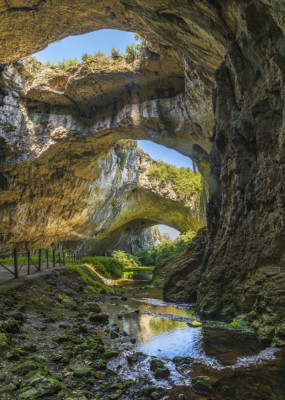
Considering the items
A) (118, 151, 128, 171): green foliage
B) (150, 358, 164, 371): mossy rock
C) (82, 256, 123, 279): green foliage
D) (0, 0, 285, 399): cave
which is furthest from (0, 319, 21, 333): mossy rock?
(118, 151, 128, 171): green foliage

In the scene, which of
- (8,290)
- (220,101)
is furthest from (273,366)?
(220,101)

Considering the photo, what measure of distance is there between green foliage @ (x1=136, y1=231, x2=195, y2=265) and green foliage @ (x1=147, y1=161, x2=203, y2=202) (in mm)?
4016

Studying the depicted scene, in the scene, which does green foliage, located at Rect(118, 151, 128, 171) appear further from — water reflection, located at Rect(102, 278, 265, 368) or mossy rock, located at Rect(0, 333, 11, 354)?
mossy rock, located at Rect(0, 333, 11, 354)

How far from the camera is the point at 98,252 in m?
33.0

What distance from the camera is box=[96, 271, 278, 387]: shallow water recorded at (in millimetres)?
3188

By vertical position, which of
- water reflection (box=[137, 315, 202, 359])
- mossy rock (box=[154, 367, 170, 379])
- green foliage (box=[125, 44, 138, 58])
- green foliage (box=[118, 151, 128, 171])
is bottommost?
water reflection (box=[137, 315, 202, 359])

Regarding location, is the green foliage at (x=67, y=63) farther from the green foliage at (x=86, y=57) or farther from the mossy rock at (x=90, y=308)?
the mossy rock at (x=90, y=308)

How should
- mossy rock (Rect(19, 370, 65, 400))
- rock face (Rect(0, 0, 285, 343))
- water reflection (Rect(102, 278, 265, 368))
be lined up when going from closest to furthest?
mossy rock (Rect(19, 370, 65, 400))
water reflection (Rect(102, 278, 265, 368))
rock face (Rect(0, 0, 285, 343))

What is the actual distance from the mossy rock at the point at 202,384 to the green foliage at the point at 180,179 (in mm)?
A: 23185

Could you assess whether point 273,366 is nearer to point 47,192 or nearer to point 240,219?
point 240,219

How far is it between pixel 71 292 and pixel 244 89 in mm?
7947

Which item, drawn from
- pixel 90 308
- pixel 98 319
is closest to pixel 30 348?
pixel 98 319

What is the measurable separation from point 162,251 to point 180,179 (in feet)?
28.4

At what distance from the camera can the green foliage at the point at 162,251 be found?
79.1ft
